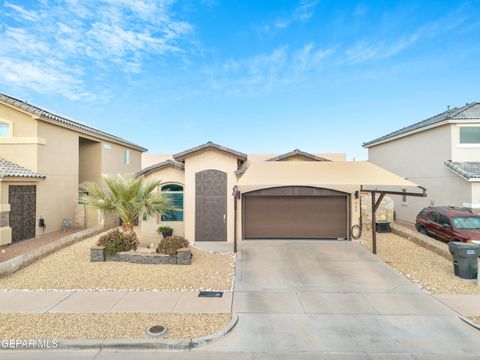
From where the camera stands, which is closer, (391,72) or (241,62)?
(391,72)

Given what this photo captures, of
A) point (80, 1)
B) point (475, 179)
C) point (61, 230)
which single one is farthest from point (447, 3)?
point (61, 230)

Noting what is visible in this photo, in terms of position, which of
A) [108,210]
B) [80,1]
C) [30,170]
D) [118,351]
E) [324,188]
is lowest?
[118,351]

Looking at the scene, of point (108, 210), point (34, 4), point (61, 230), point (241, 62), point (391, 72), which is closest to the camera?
point (108, 210)

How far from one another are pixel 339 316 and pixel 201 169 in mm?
9375

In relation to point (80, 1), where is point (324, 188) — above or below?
below

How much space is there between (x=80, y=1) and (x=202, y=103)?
13.6 metres

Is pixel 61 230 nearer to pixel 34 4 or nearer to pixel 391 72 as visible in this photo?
pixel 34 4

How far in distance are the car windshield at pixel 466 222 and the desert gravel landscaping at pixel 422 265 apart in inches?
74.9

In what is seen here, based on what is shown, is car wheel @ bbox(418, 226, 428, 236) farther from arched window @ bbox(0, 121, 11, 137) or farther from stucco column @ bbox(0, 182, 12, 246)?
arched window @ bbox(0, 121, 11, 137)

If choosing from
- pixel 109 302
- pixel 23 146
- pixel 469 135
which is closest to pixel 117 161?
pixel 23 146

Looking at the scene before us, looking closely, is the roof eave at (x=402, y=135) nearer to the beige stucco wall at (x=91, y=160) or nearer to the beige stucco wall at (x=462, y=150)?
the beige stucco wall at (x=462, y=150)

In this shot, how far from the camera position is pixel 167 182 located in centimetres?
1415

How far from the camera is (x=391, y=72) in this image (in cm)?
1719

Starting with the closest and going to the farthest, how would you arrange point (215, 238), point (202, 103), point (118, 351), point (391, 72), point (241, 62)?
point (118, 351) → point (215, 238) → point (391, 72) → point (241, 62) → point (202, 103)
